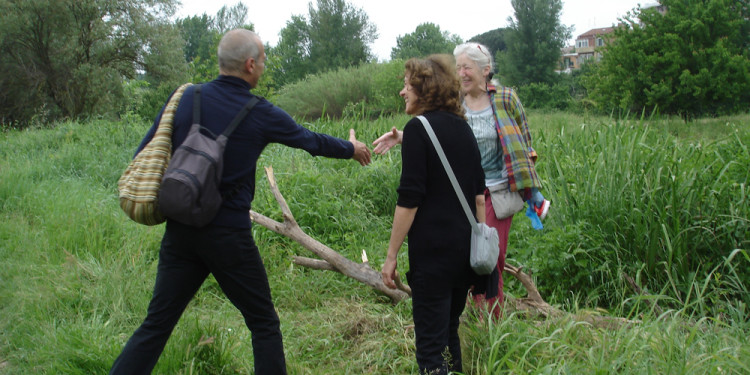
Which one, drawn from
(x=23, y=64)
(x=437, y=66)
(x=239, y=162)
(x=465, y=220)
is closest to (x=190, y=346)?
(x=239, y=162)

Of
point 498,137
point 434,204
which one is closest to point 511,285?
point 498,137

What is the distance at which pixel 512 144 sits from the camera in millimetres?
3312

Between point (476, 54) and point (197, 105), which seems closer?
point (197, 105)

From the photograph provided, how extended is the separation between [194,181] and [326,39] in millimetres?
63354

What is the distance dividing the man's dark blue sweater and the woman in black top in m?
0.68

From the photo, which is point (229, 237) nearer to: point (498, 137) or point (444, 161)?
point (444, 161)

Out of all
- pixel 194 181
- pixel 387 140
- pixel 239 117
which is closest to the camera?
pixel 194 181

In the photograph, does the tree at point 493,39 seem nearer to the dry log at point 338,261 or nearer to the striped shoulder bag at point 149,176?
the dry log at point 338,261

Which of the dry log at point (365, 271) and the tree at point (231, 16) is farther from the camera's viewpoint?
the tree at point (231, 16)

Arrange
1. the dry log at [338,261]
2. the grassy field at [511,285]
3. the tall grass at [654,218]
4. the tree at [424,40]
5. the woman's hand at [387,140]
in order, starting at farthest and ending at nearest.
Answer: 1. the tree at [424,40]
2. the dry log at [338,261]
3. the tall grass at [654,218]
4. the woman's hand at [387,140]
5. the grassy field at [511,285]

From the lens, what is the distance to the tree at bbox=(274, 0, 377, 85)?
62688 millimetres

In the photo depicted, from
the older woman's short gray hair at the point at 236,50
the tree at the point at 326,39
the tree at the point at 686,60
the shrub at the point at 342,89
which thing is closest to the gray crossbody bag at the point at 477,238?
the older woman's short gray hair at the point at 236,50

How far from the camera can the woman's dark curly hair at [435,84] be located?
8.41 feet

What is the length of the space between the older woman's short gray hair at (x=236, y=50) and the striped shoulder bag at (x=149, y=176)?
11.7 inches
